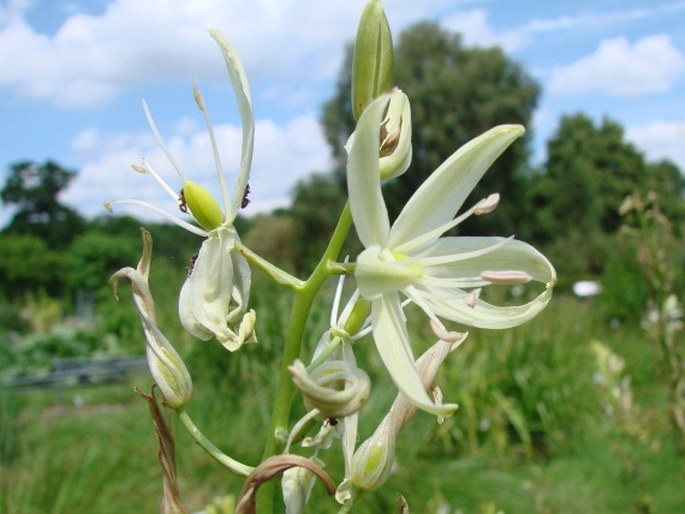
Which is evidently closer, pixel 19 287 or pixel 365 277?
pixel 365 277

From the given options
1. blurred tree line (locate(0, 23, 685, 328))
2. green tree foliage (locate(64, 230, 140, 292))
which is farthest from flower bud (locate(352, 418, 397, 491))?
green tree foliage (locate(64, 230, 140, 292))

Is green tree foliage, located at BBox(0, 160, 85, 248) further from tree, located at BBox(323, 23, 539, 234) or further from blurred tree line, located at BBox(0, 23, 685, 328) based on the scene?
tree, located at BBox(323, 23, 539, 234)

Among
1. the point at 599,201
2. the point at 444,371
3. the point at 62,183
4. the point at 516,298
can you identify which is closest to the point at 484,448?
the point at 444,371

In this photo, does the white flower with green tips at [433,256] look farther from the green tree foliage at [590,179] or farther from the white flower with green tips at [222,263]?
the green tree foliage at [590,179]

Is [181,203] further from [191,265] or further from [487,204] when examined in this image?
[487,204]

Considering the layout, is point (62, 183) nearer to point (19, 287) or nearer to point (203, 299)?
point (19, 287)

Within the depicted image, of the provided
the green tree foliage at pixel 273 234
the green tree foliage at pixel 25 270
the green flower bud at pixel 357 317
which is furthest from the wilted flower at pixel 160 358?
the green tree foliage at pixel 25 270
